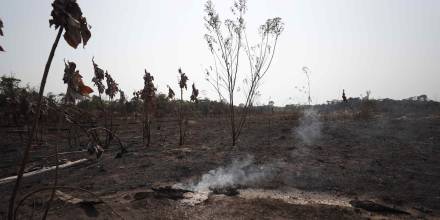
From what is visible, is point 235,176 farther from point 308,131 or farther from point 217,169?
point 308,131

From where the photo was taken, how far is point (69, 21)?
7.82ft

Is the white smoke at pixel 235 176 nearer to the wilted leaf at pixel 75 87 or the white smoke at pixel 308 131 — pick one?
the white smoke at pixel 308 131

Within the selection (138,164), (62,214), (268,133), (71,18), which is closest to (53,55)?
(71,18)

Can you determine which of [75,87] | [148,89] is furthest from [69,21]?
[148,89]

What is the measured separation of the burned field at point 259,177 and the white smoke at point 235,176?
2 centimetres

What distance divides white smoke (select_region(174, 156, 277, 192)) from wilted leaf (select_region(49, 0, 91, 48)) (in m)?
4.57

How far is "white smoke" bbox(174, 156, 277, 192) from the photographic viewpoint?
22.1ft

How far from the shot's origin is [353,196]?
20.4 feet

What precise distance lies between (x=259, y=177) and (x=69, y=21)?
5726 millimetres

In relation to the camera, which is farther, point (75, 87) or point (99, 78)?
point (99, 78)

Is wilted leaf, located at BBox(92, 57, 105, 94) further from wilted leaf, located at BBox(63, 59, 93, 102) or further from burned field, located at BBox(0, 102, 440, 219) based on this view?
wilted leaf, located at BBox(63, 59, 93, 102)

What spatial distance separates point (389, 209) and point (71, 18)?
5406 millimetres

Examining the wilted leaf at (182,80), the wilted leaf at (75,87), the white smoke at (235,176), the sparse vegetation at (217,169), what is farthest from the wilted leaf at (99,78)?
the wilted leaf at (75,87)

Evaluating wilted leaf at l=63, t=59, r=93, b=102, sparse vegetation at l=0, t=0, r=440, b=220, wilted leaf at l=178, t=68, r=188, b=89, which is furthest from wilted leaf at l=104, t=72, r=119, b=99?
wilted leaf at l=63, t=59, r=93, b=102
